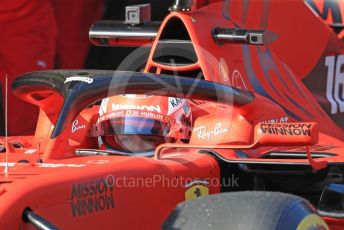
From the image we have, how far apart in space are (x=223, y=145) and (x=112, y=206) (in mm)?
805

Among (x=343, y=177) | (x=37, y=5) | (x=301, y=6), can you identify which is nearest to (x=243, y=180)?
(x=343, y=177)

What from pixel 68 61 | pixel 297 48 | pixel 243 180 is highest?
pixel 297 48

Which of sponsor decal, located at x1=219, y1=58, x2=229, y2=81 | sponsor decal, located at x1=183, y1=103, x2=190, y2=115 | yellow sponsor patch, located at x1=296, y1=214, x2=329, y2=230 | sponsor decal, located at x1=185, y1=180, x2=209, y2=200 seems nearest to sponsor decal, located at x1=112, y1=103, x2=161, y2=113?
sponsor decal, located at x1=183, y1=103, x2=190, y2=115

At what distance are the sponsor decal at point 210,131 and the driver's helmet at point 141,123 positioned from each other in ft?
0.42

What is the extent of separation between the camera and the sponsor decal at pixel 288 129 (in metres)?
3.03

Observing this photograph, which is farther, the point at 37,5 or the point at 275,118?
the point at 37,5

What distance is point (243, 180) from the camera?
11.4 feet

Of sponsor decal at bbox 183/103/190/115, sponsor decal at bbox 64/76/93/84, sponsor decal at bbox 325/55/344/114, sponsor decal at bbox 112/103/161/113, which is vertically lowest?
sponsor decal at bbox 325/55/344/114

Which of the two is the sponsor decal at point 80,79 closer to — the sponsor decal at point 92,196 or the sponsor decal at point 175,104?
the sponsor decal at point 92,196

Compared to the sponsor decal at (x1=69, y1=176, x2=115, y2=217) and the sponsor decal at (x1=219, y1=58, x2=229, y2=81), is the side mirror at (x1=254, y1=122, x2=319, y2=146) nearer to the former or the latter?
the sponsor decal at (x1=69, y1=176, x2=115, y2=217)

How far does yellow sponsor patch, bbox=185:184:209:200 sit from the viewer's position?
10.0 feet

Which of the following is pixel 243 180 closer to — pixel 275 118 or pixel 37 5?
pixel 275 118

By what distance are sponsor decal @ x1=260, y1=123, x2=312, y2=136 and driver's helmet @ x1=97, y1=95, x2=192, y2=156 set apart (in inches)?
27.2

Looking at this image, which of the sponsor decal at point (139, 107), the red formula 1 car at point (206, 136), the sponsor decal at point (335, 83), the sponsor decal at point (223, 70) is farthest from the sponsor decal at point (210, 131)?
the sponsor decal at point (335, 83)
